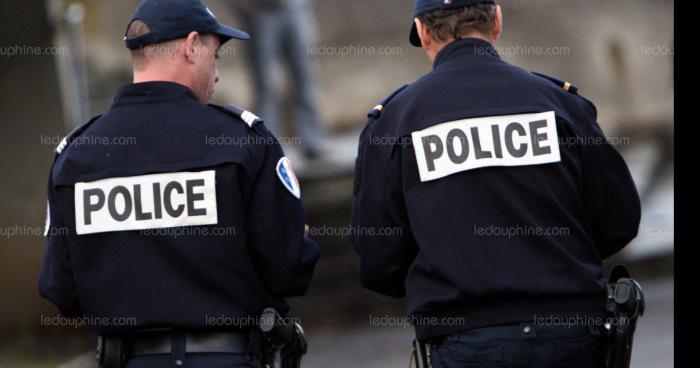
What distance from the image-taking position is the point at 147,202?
3701 millimetres

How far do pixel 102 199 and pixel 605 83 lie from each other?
22.2ft

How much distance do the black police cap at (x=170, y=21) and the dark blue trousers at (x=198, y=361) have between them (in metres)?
1.00

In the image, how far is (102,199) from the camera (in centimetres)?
372

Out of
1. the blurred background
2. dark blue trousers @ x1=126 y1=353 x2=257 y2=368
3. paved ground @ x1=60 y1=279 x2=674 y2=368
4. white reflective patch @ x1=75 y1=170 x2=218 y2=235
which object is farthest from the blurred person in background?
dark blue trousers @ x1=126 y1=353 x2=257 y2=368

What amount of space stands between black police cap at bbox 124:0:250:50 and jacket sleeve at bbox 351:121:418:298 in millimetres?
636

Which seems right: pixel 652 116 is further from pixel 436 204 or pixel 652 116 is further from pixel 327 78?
pixel 436 204

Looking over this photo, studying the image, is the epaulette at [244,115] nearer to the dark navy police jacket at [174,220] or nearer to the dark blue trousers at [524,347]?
the dark navy police jacket at [174,220]

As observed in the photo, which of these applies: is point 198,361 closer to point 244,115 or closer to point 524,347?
point 244,115

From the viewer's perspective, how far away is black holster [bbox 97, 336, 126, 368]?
3.74 meters

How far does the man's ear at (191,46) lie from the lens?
12.7 ft

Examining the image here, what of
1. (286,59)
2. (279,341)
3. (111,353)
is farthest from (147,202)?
(286,59)

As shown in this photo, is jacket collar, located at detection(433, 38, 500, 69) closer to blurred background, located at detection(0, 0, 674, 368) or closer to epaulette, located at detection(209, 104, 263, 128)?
epaulette, located at detection(209, 104, 263, 128)

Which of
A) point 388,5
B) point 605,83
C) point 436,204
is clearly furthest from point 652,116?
point 436,204

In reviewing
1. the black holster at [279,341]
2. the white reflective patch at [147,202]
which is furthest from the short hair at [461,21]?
the black holster at [279,341]
